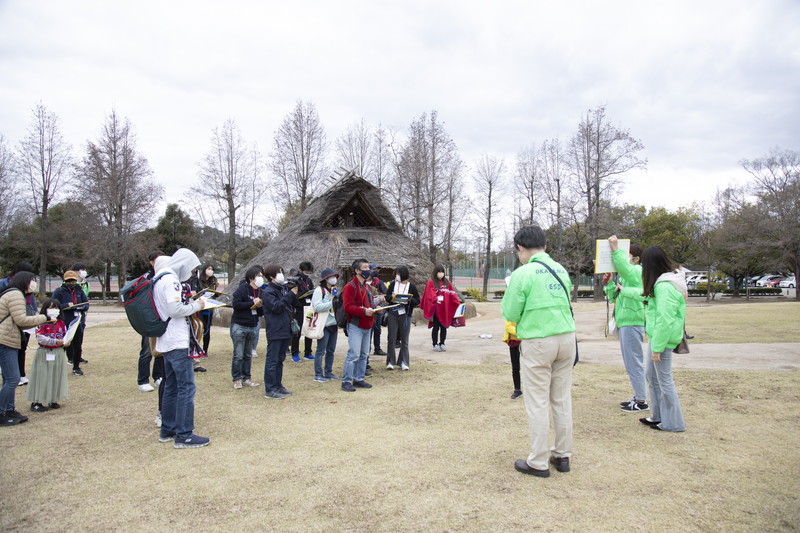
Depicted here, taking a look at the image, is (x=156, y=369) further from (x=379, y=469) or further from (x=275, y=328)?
(x=379, y=469)

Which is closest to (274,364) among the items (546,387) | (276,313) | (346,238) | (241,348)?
(276,313)

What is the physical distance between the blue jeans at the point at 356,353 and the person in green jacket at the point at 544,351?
3.32 meters

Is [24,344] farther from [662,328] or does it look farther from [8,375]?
[662,328]

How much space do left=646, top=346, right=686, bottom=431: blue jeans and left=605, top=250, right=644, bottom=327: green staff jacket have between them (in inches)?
23.6

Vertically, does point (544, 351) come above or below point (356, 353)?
above

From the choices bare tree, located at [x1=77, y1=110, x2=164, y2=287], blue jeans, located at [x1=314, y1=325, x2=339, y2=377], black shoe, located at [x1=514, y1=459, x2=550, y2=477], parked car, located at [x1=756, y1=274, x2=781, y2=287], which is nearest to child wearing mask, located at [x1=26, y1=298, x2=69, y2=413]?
blue jeans, located at [x1=314, y1=325, x2=339, y2=377]

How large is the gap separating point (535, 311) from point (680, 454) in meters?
2.03

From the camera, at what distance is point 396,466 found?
13.8ft

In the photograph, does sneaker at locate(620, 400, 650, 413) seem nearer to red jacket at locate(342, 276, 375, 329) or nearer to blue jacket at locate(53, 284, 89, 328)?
red jacket at locate(342, 276, 375, 329)

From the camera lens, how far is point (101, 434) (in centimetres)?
513

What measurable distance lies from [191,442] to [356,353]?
108 inches

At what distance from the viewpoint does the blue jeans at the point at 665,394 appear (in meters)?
4.91

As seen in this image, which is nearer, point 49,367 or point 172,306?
point 172,306

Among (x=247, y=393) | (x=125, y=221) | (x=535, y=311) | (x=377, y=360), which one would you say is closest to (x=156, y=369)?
(x=247, y=393)
